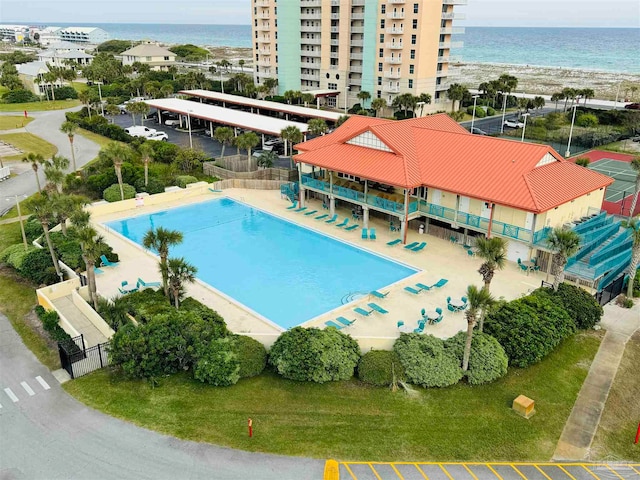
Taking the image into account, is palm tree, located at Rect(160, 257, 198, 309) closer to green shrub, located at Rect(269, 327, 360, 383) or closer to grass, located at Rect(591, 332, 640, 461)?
green shrub, located at Rect(269, 327, 360, 383)

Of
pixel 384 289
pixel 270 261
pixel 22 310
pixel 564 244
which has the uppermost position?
pixel 564 244

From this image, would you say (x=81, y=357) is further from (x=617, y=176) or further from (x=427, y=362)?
(x=617, y=176)

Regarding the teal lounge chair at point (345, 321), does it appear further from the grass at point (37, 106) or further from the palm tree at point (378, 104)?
the grass at point (37, 106)

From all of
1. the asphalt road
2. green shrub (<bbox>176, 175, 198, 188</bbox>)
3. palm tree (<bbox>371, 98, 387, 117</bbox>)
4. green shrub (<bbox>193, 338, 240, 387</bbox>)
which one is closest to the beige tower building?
palm tree (<bbox>371, 98, 387, 117</bbox>)

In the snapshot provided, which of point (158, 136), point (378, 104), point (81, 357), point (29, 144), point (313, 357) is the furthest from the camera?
point (378, 104)

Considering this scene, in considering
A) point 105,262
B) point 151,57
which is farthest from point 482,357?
point 151,57

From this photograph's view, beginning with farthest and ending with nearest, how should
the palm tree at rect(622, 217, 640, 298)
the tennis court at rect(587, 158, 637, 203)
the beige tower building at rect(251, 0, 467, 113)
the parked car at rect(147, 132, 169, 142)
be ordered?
1. the beige tower building at rect(251, 0, 467, 113)
2. the parked car at rect(147, 132, 169, 142)
3. the tennis court at rect(587, 158, 637, 203)
4. the palm tree at rect(622, 217, 640, 298)

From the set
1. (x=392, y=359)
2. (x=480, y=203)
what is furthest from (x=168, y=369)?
(x=480, y=203)
